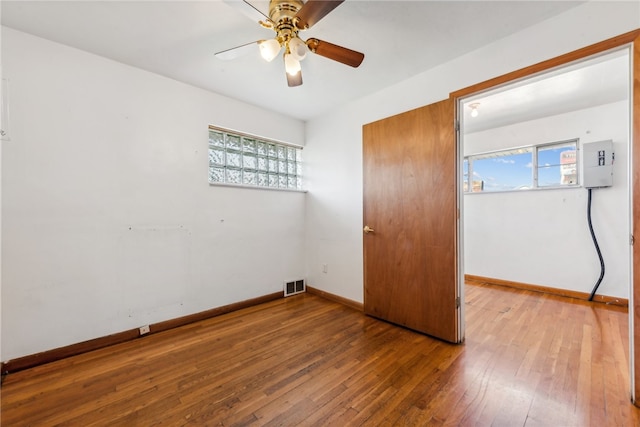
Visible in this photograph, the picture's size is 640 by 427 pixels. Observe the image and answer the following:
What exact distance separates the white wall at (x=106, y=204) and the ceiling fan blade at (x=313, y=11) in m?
1.68

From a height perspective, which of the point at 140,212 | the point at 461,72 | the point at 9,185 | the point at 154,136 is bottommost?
the point at 140,212

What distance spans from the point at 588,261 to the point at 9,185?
5.67 meters

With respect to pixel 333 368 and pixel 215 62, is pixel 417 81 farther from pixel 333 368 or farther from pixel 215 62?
pixel 333 368

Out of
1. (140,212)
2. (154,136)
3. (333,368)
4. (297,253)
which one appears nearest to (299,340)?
(333,368)

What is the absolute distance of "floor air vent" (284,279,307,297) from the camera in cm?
329

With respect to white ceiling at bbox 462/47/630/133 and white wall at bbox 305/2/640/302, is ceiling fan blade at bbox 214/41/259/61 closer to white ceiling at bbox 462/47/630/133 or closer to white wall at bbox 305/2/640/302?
white wall at bbox 305/2/640/302

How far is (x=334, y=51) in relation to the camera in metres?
1.55

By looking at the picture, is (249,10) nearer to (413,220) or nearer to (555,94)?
(413,220)

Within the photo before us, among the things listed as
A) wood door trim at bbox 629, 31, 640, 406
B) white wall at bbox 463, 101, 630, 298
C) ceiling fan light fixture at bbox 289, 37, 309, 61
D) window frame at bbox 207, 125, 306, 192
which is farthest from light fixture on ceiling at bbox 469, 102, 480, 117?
ceiling fan light fixture at bbox 289, 37, 309, 61

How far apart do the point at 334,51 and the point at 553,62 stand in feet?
4.74

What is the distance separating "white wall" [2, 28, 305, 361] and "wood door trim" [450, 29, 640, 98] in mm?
2303

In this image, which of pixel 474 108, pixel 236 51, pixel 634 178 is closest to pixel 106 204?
pixel 236 51

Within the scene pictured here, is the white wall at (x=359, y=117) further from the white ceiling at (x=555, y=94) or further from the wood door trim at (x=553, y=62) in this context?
the white ceiling at (x=555, y=94)

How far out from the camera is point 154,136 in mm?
2338
